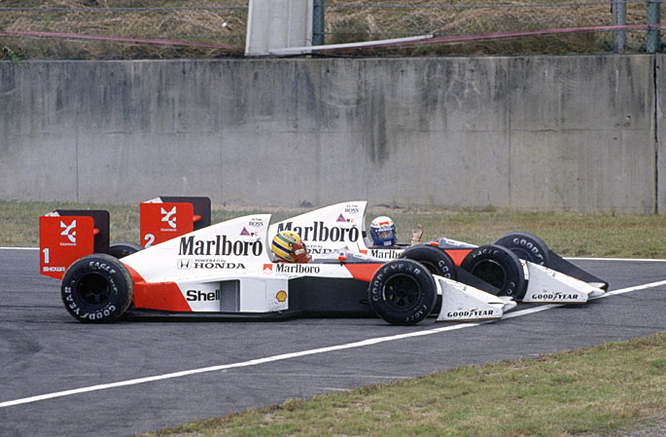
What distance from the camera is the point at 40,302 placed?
12180mm

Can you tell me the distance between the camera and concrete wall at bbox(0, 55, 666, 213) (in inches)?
816

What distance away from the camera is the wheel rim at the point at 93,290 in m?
10.6

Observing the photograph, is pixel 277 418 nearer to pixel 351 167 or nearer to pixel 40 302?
pixel 40 302

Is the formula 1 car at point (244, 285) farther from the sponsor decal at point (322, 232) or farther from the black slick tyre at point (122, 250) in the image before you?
the sponsor decal at point (322, 232)

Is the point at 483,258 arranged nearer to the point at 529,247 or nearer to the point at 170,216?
the point at 529,247

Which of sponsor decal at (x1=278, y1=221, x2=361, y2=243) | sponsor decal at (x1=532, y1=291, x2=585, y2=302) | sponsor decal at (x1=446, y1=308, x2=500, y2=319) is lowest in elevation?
sponsor decal at (x1=446, y1=308, x2=500, y2=319)

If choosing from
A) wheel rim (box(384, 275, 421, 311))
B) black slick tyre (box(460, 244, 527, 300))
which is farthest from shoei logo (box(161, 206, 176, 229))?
black slick tyre (box(460, 244, 527, 300))

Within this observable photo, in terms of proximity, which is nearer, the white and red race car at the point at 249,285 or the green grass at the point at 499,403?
the green grass at the point at 499,403

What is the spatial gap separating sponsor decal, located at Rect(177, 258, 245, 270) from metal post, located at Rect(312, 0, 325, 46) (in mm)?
12267

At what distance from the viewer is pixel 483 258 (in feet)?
Answer: 37.6

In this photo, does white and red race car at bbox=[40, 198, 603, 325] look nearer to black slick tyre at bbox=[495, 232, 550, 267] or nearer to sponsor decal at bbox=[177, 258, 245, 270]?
sponsor decal at bbox=[177, 258, 245, 270]

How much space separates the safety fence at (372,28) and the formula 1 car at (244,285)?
12042 millimetres

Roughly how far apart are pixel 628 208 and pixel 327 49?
23.4 feet

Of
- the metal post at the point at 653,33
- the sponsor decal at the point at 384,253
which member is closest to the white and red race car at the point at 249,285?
the sponsor decal at the point at 384,253
